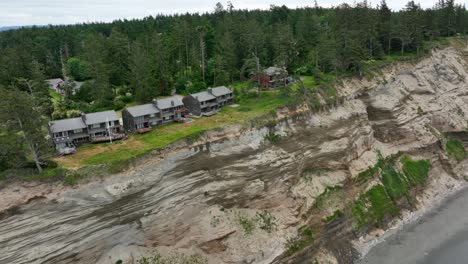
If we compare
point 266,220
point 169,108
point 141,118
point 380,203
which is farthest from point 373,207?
point 141,118

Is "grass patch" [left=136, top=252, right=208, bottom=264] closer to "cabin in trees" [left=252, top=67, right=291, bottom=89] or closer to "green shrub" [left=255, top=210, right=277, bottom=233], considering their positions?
"green shrub" [left=255, top=210, right=277, bottom=233]

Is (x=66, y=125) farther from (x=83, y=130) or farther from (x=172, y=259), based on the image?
(x=172, y=259)

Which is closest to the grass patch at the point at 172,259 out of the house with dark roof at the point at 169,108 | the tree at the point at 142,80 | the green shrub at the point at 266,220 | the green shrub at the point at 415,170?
the green shrub at the point at 266,220

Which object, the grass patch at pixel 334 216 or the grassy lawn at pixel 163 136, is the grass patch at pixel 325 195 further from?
the grassy lawn at pixel 163 136

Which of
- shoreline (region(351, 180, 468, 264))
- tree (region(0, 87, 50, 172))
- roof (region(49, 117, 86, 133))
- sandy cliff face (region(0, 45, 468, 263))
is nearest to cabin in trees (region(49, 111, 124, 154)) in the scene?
roof (region(49, 117, 86, 133))

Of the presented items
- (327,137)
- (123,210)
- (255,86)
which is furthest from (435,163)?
(123,210)
